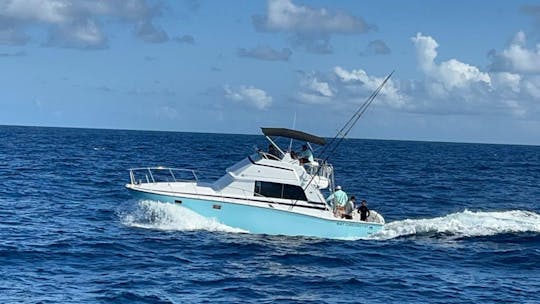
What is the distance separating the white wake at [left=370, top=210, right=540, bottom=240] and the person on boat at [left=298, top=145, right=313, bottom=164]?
4.07 meters

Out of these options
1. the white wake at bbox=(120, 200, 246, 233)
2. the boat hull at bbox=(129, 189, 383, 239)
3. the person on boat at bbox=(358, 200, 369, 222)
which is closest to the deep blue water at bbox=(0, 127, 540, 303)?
the white wake at bbox=(120, 200, 246, 233)

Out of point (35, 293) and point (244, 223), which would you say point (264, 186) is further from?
point (35, 293)

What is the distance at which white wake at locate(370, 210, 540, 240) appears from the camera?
93.0 feet

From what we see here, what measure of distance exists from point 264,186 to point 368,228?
4469mm

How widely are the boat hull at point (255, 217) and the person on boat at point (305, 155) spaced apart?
280cm

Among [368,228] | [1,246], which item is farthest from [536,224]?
[1,246]

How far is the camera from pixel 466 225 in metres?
30.3

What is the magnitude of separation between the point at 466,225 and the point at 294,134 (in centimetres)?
954

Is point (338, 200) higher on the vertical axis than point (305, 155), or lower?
lower

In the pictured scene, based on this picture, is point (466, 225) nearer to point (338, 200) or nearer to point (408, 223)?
point (408, 223)

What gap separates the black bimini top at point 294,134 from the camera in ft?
88.5

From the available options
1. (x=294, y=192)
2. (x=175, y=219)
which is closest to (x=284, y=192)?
(x=294, y=192)

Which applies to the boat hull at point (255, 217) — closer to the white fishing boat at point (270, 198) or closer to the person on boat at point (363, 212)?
the white fishing boat at point (270, 198)

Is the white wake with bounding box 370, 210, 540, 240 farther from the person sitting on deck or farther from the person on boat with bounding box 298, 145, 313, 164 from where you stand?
the person on boat with bounding box 298, 145, 313, 164
